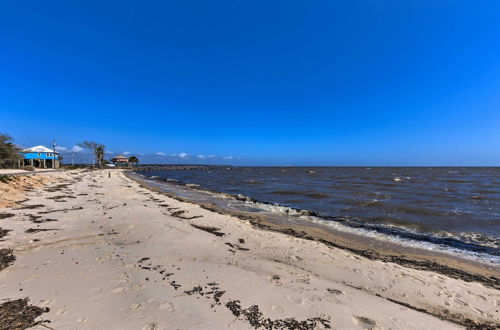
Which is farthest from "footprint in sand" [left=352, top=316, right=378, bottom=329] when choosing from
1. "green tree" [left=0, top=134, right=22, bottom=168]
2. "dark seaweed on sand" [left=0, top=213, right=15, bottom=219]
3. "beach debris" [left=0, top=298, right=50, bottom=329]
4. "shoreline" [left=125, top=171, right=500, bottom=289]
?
"green tree" [left=0, top=134, right=22, bottom=168]

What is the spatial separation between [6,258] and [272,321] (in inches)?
240

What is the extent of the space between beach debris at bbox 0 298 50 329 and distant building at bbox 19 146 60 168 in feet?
209

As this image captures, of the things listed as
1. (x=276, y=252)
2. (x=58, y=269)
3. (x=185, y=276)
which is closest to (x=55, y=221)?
(x=58, y=269)

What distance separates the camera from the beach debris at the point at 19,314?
297 cm

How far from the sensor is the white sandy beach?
341cm

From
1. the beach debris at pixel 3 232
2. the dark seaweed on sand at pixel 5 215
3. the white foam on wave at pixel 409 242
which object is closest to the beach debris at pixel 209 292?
the beach debris at pixel 3 232

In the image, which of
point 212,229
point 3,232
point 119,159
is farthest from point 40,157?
point 212,229

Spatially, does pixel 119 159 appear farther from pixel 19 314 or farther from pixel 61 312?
pixel 61 312

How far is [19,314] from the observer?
10.4 feet

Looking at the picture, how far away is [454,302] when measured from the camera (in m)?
4.37

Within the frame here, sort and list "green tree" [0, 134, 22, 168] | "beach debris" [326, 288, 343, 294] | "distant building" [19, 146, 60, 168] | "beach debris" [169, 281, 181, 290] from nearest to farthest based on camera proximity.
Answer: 1. "beach debris" [169, 281, 181, 290]
2. "beach debris" [326, 288, 343, 294]
3. "green tree" [0, 134, 22, 168]
4. "distant building" [19, 146, 60, 168]

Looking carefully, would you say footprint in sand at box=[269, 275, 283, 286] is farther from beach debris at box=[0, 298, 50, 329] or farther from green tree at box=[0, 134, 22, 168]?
green tree at box=[0, 134, 22, 168]

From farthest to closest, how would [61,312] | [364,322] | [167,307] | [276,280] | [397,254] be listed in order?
[397,254] < [276,280] < [167,307] < [364,322] < [61,312]

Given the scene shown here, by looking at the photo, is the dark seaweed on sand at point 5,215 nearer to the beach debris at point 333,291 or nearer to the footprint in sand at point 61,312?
the footprint in sand at point 61,312
